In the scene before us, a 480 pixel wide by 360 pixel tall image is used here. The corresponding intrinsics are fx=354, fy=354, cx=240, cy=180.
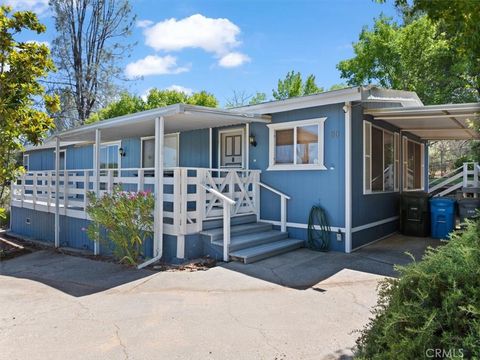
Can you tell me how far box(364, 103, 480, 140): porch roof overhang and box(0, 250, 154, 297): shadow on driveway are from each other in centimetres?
581

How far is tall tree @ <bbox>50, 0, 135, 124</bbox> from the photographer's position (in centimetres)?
2500

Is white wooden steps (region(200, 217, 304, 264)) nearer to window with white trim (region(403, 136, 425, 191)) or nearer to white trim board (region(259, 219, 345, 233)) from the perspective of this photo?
white trim board (region(259, 219, 345, 233))

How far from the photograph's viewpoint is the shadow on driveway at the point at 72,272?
5531mm

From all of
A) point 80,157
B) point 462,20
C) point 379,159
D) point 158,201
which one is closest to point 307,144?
point 379,159

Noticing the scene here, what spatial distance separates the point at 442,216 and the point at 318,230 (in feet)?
11.2

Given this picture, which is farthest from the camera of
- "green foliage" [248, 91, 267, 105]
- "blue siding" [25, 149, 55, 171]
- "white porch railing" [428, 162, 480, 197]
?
"green foliage" [248, 91, 267, 105]

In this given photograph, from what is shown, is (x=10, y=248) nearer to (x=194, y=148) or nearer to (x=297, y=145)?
(x=194, y=148)

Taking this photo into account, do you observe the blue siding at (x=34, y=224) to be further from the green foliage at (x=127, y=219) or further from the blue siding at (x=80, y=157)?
the green foliage at (x=127, y=219)

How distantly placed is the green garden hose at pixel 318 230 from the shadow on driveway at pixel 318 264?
0.25 metres

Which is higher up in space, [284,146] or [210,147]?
[210,147]

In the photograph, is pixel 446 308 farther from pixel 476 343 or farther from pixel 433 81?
pixel 433 81

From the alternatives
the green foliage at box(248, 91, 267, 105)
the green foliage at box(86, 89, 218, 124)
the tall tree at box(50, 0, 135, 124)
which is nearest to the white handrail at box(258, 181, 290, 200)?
the green foliage at box(86, 89, 218, 124)

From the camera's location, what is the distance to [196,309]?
14.0ft

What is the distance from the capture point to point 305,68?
84.3ft
